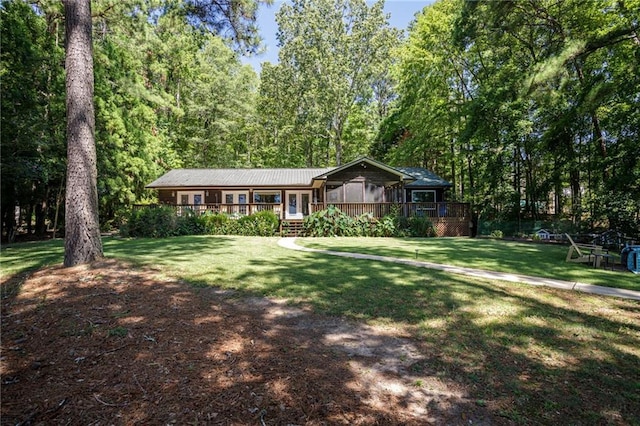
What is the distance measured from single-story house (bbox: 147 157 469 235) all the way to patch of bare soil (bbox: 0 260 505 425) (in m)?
14.6

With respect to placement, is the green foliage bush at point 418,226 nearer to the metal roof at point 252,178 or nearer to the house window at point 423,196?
the metal roof at point 252,178

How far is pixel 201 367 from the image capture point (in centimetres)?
294

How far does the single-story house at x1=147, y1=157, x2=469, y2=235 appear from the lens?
63.3 feet

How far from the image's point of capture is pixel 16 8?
1423 centimetres

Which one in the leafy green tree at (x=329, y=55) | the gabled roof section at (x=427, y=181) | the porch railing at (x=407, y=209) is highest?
the leafy green tree at (x=329, y=55)

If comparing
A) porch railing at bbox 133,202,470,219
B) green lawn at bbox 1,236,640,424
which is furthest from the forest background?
green lawn at bbox 1,236,640,424

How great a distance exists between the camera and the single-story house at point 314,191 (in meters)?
19.3

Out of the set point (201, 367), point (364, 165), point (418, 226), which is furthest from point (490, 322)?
point (364, 165)

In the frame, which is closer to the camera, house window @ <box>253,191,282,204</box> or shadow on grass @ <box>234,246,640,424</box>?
shadow on grass @ <box>234,246,640,424</box>

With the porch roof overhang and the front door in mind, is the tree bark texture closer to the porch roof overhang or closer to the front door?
the porch roof overhang

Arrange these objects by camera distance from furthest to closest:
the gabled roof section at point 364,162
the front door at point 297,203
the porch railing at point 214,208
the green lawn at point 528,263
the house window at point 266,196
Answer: the house window at point 266,196 < the front door at point 297,203 < the gabled roof section at point 364,162 < the porch railing at point 214,208 < the green lawn at point 528,263

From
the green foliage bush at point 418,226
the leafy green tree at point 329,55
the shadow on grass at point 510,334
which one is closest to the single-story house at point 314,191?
the green foliage bush at point 418,226

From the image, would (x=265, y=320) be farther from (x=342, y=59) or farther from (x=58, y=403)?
(x=342, y=59)

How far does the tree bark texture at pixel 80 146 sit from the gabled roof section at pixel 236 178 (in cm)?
1660
